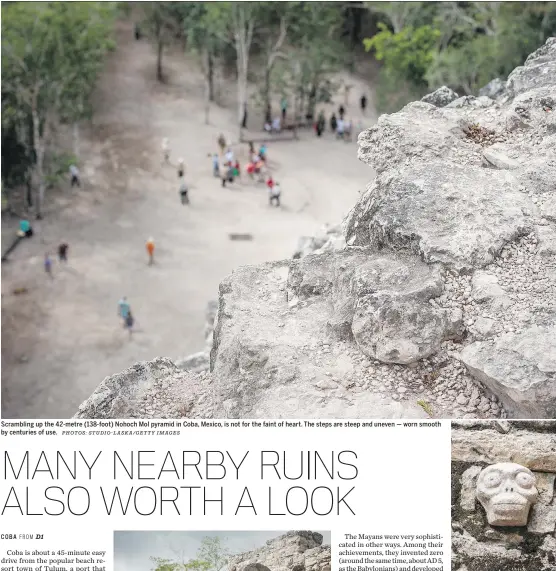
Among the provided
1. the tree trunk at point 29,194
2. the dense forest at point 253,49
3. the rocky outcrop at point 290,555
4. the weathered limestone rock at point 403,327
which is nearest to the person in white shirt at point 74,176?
the dense forest at point 253,49

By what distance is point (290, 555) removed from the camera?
30.5 ft

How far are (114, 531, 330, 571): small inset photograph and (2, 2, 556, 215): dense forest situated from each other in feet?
36.4

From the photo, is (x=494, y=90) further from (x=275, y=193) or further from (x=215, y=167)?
(x=215, y=167)

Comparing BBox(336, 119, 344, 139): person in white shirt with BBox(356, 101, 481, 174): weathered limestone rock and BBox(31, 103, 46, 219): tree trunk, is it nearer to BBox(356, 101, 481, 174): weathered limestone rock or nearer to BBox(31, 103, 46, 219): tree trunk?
BBox(31, 103, 46, 219): tree trunk

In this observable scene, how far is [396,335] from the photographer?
8422 millimetres

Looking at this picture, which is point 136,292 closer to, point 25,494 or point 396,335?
point 25,494

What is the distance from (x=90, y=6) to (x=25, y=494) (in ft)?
59.1

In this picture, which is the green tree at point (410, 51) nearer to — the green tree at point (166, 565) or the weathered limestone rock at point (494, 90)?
the weathered limestone rock at point (494, 90)

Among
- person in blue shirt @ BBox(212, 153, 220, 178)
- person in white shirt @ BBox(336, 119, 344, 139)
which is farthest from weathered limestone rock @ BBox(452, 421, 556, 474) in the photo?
person in blue shirt @ BBox(212, 153, 220, 178)

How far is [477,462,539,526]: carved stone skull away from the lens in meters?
8.52

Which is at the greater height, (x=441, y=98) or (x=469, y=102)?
(x=441, y=98)

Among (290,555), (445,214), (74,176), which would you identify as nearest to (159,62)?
(74,176)

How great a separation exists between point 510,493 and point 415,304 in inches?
78.1

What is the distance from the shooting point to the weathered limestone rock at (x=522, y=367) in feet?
26.4
